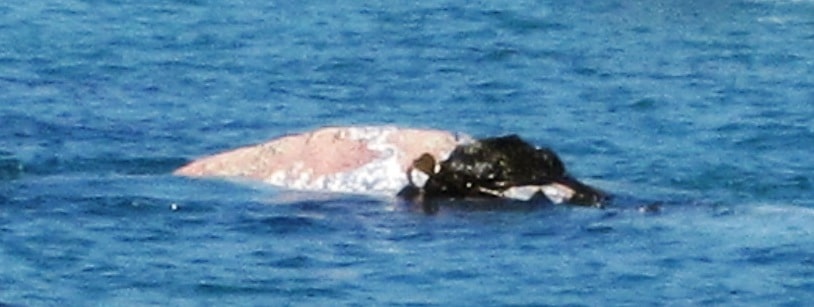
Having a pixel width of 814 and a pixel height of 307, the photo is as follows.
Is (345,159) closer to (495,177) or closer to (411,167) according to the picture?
(411,167)

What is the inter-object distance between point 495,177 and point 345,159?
1.21 meters

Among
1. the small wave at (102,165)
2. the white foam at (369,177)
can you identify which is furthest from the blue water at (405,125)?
the white foam at (369,177)

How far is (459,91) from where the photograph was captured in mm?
27562

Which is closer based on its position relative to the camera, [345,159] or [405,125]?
[345,159]

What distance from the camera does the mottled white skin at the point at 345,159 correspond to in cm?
Result: 1967

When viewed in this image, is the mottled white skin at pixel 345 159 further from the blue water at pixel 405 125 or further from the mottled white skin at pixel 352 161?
the blue water at pixel 405 125

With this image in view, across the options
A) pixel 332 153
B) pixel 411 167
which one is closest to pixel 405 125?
pixel 332 153

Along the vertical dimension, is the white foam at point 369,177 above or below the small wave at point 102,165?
below

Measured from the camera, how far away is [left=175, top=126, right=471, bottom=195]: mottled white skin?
1967cm

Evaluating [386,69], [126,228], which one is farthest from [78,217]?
[386,69]

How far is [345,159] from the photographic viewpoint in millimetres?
19891

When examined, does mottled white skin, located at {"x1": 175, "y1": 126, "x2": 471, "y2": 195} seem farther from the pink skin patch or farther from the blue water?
the blue water

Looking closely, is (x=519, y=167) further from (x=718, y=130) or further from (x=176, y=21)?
(x=176, y=21)

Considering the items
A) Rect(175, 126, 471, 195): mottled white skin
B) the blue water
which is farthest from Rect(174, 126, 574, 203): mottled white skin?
the blue water
